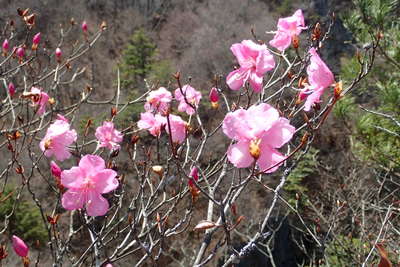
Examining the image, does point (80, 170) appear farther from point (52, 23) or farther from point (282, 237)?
point (52, 23)

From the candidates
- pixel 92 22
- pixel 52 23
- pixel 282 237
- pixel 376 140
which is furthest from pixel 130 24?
pixel 376 140

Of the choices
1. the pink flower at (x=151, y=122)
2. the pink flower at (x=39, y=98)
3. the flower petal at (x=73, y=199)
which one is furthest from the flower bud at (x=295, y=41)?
the pink flower at (x=39, y=98)

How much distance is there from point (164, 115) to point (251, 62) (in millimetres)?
550

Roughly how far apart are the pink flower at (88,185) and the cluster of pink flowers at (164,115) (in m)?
0.35

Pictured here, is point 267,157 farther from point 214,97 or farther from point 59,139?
point 59,139

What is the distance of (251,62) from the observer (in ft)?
5.15

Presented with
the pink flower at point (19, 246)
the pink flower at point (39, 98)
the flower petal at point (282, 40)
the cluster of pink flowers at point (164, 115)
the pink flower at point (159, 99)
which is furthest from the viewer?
the pink flower at point (159, 99)

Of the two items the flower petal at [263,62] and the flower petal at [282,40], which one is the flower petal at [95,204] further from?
the flower petal at [282,40]

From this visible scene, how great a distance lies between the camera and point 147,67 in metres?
13.8

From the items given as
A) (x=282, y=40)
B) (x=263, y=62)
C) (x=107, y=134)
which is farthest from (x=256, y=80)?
(x=107, y=134)

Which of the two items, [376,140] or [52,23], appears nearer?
[376,140]

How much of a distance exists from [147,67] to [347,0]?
9215 millimetres

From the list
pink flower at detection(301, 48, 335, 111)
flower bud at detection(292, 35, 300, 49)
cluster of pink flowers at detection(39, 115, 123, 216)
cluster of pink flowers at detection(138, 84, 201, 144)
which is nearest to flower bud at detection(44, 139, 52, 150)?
cluster of pink flowers at detection(39, 115, 123, 216)

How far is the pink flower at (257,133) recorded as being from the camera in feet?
3.45
